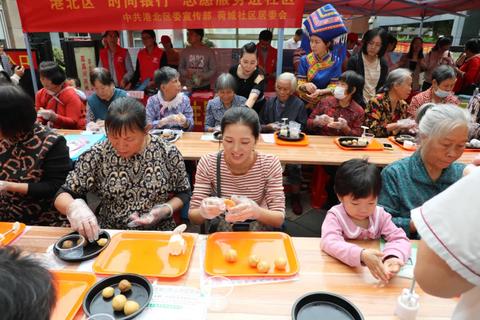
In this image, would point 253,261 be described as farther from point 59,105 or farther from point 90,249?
point 59,105

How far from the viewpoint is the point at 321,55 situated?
420cm

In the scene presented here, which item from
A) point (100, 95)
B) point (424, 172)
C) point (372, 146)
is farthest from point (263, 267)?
point (100, 95)

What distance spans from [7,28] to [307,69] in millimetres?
11419

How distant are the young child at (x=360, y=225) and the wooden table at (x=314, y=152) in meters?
1.31

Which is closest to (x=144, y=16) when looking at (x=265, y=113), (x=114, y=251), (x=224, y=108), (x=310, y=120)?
(x=224, y=108)

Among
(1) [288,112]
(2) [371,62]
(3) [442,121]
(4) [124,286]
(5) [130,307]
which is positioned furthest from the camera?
(2) [371,62]

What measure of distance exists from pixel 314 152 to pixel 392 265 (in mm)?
1871

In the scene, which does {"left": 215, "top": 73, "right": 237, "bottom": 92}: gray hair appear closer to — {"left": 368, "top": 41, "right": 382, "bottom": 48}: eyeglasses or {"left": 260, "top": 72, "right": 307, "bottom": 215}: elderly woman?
{"left": 260, "top": 72, "right": 307, "bottom": 215}: elderly woman

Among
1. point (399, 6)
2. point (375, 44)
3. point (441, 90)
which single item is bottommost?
point (441, 90)

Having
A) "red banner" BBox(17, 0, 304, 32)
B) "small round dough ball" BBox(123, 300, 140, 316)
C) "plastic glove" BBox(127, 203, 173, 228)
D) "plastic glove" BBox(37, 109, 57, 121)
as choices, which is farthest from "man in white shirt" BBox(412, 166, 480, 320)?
"plastic glove" BBox(37, 109, 57, 121)

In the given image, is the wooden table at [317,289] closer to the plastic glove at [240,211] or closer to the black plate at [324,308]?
the black plate at [324,308]

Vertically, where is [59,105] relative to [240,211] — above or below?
above

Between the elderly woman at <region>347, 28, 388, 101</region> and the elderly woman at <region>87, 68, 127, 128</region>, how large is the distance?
355 cm

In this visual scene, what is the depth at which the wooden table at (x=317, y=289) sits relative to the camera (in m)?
1.20
